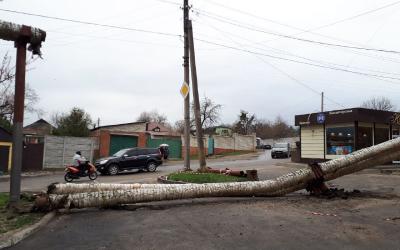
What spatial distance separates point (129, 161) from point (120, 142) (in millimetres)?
14497

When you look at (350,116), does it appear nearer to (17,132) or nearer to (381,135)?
(381,135)

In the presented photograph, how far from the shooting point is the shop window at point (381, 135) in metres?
24.5

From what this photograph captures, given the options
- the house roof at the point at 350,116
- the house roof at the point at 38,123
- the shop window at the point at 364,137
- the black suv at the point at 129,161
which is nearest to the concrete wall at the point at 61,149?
the black suv at the point at 129,161

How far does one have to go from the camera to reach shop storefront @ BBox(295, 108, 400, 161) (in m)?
23.4

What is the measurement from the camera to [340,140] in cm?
2438

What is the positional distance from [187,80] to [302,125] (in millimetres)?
11132

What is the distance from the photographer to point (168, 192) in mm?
9922

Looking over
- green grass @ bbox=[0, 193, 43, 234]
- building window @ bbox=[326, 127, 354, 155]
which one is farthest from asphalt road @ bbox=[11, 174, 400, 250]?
building window @ bbox=[326, 127, 354, 155]

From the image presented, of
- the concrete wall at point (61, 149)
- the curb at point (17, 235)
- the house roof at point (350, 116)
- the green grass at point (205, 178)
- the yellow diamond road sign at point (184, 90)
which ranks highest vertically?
the yellow diamond road sign at point (184, 90)

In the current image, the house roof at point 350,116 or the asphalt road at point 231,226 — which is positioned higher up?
the house roof at point 350,116

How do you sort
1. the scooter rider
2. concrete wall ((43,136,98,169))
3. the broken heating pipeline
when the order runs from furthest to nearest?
1. concrete wall ((43,136,98,169))
2. the scooter rider
3. the broken heating pipeline

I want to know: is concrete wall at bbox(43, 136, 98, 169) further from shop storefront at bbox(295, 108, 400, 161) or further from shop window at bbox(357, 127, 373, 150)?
shop window at bbox(357, 127, 373, 150)

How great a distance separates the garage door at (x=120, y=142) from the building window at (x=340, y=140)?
2049cm

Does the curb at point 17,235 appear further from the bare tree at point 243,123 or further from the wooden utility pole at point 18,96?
the bare tree at point 243,123
